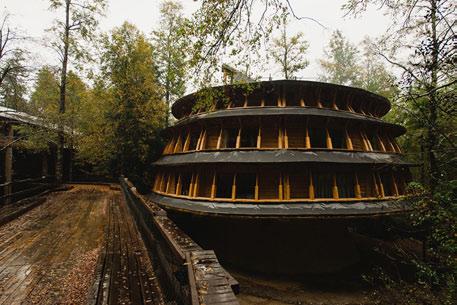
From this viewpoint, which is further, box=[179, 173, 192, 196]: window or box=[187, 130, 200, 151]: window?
box=[187, 130, 200, 151]: window

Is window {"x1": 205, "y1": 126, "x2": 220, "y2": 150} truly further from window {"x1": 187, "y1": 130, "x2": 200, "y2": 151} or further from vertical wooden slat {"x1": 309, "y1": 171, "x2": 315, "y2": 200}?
vertical wooden slat {"x1": 309, "y1": 171, "x2": 315, "y2": 200}

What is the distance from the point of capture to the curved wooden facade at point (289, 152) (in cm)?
1410

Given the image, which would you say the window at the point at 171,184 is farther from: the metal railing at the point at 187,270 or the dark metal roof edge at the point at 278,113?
the metal railing at the point at 187,270

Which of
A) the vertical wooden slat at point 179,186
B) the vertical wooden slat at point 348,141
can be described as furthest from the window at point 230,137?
the vertical wooden slat at point 348,141

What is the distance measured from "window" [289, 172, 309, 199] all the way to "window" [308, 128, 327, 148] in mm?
3075

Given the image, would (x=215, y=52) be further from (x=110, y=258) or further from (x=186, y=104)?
(x=186, y=104)

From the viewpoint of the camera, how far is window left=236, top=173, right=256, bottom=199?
1485 centimetres

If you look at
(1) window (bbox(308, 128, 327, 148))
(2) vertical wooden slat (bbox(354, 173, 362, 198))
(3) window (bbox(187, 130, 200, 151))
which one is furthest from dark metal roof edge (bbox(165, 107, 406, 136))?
(2) vertical wooden slat (bbox(354, 173, 362, 198))

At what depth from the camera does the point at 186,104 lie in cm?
2039

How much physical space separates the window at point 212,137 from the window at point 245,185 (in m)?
3.03

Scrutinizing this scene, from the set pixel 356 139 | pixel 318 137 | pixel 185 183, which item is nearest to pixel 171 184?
pixel 185 183

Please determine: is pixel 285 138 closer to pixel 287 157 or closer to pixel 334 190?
pixel 287 157

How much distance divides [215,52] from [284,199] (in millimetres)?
9900

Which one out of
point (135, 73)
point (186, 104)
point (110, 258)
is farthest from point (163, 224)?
point (135, 73)
